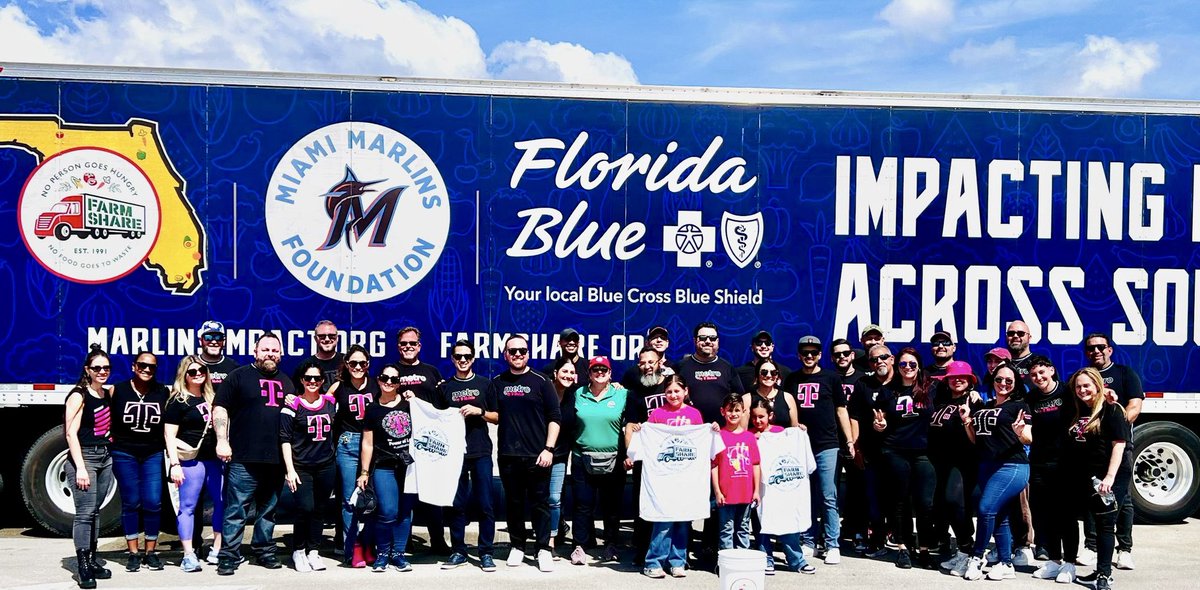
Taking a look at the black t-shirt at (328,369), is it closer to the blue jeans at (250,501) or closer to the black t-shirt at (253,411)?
the black t-shirt at (253,411)

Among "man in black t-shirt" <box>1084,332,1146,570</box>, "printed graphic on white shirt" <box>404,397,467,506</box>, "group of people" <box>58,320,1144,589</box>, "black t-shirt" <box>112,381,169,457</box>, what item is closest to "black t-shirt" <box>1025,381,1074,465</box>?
"group of people" <box>58,320,1144,589</box>

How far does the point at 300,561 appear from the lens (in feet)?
24.5

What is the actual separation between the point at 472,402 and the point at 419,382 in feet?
1.54

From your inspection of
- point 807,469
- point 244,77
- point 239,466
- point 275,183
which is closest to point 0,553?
point 239,466

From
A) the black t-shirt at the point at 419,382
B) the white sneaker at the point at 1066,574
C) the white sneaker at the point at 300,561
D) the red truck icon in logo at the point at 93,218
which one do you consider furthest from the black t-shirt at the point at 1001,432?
the red truck icon in logo at the point at 93,218

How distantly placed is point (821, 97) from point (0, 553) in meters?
7.98

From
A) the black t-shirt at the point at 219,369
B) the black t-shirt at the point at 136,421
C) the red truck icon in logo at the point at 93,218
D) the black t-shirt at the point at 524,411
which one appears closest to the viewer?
the black t-shirt at the point at 136,421

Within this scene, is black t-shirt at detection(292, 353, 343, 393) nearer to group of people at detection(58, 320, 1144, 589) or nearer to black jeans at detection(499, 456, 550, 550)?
group of people at detection(58, 320, 1144, 589)

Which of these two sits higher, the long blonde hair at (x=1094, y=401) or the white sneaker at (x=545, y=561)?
the long blonde hair at (x=1094, y=401)

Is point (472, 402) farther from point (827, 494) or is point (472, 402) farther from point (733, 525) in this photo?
point (827, 494)

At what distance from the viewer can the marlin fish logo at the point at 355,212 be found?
8.71 metres

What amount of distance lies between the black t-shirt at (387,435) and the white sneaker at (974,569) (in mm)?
4286

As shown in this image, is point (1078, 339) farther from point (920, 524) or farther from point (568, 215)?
point (568, 215)

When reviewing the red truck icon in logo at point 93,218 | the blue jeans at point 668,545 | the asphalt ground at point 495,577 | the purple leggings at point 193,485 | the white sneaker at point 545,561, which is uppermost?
the red truck icon in logo at point 93,218
